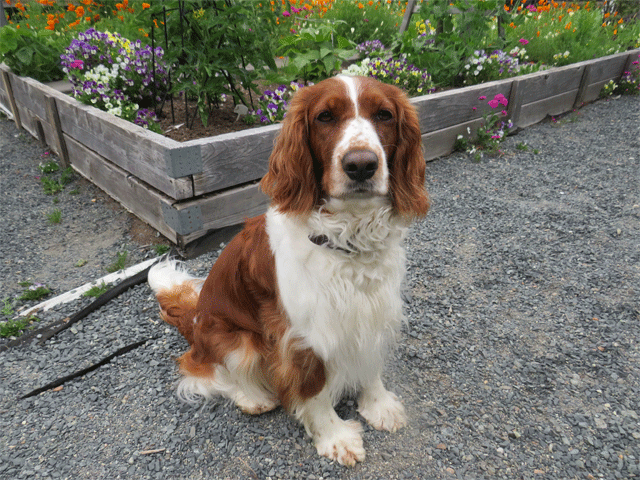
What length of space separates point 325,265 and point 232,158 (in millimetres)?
1617

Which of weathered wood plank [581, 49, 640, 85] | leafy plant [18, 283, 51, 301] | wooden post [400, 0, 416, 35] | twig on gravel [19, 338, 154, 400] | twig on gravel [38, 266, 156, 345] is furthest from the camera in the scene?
weathered wood plank [581, 49, 640, 85]

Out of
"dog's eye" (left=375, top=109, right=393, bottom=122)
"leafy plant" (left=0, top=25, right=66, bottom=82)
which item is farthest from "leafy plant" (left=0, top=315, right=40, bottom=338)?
"leafy plant" (left=0, top=25, right=66, bottom=82)

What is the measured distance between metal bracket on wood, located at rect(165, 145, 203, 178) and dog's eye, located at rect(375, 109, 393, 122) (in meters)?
1.53

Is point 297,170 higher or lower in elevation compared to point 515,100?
higher

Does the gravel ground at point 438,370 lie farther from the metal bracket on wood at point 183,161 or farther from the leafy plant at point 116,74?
the leafy plant at point 116,74

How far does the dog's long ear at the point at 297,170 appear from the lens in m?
1.56

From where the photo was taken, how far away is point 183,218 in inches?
111

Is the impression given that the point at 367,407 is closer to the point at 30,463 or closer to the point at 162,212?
the point at 30,463

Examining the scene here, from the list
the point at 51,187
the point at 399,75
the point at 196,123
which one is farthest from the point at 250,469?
the point at 399,75

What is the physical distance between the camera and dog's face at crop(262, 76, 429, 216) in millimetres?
1438

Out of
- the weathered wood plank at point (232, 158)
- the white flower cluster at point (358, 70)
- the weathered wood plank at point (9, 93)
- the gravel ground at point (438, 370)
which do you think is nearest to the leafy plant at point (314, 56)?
the white flower cluster at point (358, 70)

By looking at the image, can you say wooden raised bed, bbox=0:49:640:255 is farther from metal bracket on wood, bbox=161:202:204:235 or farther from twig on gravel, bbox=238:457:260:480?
twig on gravel, bbox=238:457:260:480

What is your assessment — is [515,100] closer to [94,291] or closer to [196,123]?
[196,123]

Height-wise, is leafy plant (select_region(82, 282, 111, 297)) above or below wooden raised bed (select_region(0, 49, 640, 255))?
below
